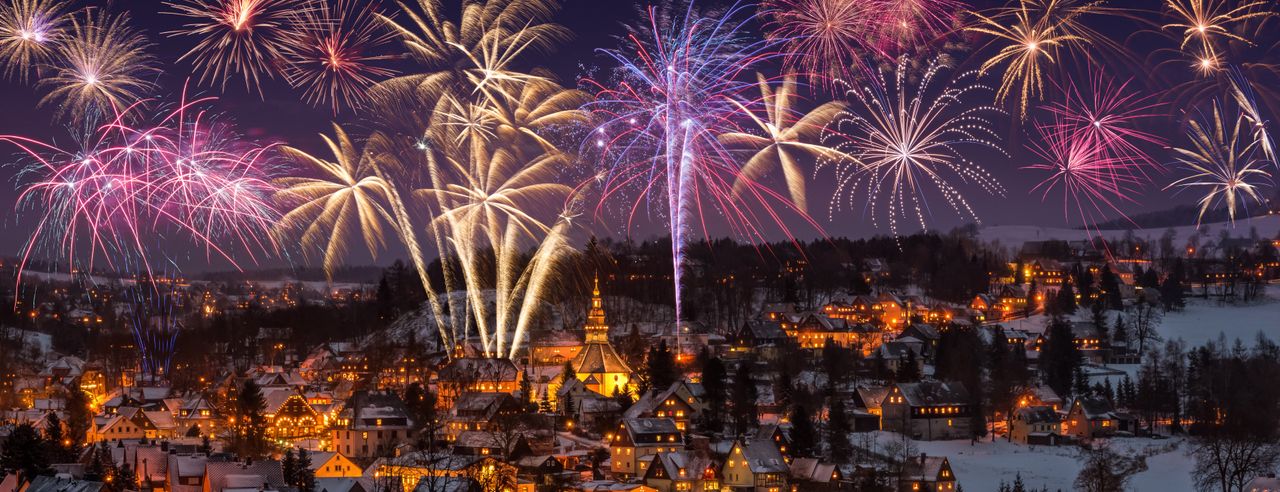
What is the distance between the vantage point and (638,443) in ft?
193

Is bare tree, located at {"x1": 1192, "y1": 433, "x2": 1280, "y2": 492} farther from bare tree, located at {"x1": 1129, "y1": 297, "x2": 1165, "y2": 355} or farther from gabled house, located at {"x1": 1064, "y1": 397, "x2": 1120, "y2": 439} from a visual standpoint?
bare tree, located at {"x1": 1129, "y1": 297, "x2": 1165, "y2": 355}

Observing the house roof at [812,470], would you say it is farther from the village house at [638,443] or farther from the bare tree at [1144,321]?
the bare tree at [1144,321]

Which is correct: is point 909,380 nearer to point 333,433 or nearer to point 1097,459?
point 1097,459

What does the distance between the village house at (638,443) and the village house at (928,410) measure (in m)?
13.7

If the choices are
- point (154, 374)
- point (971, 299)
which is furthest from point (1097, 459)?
point (154, 374)

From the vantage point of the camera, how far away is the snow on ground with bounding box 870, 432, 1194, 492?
5859cm

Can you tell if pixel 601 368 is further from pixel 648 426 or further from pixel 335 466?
pixel 335 466

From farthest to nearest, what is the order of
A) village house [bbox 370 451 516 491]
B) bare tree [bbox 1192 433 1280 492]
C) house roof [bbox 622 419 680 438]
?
house roof [bbox 622 419 680 438] < bare tree [bbox 1192 433 1280 492] < village house [bbox 370 451 516 491]

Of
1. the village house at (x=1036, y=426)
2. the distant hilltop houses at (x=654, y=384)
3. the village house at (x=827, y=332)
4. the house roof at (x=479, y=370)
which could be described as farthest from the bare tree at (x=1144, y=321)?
the house roof at (x=479, y=370)

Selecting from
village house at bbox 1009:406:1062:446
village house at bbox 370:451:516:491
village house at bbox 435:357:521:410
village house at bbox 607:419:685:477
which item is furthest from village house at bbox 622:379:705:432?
village house at bbox 1009:406:1062:446

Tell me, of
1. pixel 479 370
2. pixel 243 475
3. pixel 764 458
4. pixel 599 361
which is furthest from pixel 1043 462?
pixel 243 475

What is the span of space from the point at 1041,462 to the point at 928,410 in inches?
311

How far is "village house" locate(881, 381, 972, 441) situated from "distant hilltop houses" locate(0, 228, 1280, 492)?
11 centimetres

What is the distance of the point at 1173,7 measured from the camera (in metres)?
41.6
